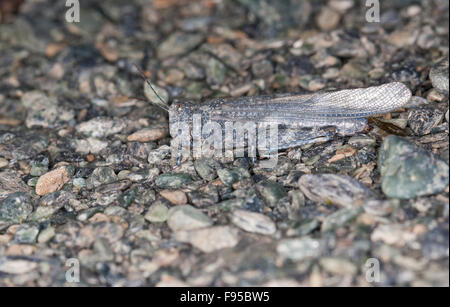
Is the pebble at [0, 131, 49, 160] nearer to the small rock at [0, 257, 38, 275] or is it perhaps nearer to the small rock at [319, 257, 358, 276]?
the small rock at [0, 257, 38, 275]

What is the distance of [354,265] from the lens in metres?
3.07

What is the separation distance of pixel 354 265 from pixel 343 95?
1.84 metres

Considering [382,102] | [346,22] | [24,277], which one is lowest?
[24,277]

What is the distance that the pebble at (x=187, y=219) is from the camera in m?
3.54

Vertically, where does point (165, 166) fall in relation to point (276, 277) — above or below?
above

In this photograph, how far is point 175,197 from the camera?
3.89 metres

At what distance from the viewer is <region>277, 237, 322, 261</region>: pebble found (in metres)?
3.17

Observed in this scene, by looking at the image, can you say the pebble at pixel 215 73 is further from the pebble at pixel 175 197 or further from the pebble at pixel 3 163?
the pebble at pixel 3 163

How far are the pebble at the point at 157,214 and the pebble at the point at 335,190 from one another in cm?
110

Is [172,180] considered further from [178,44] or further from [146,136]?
[178,44]

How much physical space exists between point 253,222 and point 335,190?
670 millimetres

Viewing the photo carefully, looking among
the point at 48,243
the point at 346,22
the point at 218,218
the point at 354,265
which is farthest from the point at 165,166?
the point at 346,22

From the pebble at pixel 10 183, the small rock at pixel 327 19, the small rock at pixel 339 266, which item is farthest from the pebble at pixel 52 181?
the small rock at pixel 327 19

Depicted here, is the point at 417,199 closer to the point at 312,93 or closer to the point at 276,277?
the point at 276,277
